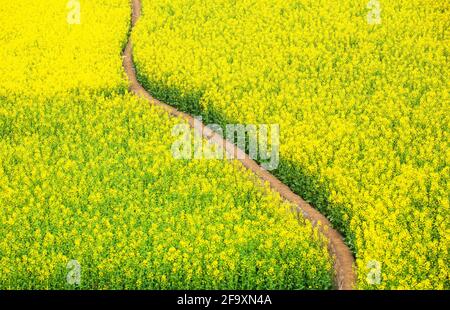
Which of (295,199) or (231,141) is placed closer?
(295,199)

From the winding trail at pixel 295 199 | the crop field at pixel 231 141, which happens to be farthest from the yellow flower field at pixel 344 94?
the winding trail at pixel 295 199

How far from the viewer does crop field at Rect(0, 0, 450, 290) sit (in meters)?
7.88

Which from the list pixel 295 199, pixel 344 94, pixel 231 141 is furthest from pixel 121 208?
pixel 344 94

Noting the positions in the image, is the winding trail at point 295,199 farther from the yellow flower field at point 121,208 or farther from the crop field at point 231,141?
the yellow flower field at point 121,208

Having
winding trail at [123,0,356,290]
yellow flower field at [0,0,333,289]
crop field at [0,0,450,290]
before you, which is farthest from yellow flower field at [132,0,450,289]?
yellow flower field at [0,0,333,289]

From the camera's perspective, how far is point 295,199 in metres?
10.0

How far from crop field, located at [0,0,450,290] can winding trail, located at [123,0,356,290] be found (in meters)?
0.04

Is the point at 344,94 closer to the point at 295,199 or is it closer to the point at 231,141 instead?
the point at 231,141

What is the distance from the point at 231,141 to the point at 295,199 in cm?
206

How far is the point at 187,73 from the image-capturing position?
13.4 metres

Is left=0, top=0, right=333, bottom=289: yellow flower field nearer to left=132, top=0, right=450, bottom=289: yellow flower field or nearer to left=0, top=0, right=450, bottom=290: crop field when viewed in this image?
left=0, top=0, right=450, bottom=290: crop field

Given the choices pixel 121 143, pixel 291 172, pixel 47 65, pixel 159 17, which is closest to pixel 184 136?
pixel 121 143

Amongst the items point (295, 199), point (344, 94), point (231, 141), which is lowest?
point (295, 199)

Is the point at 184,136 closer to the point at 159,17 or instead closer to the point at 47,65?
the point at 47,65
